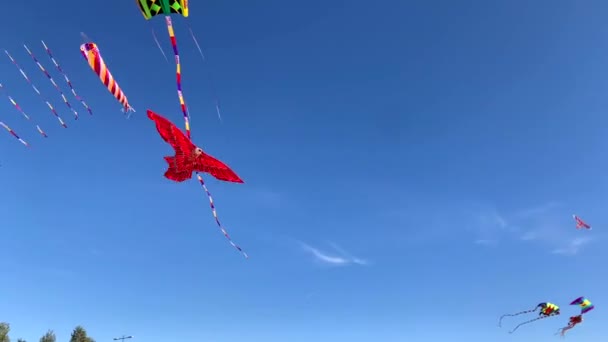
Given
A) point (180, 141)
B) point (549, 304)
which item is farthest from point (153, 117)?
point (549, 304)

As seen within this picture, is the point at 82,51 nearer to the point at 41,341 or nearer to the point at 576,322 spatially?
the point at 576,322

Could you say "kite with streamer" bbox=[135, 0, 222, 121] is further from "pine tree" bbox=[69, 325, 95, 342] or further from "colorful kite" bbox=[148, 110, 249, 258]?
"pine tree" bbox=[69, 325, 95, 342]

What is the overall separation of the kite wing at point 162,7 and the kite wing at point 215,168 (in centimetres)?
483

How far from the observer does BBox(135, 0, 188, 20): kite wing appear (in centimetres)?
1292

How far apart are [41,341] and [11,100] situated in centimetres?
9195

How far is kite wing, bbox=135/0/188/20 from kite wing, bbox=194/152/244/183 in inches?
190

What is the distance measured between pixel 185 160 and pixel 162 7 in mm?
5484

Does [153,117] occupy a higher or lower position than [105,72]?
lower

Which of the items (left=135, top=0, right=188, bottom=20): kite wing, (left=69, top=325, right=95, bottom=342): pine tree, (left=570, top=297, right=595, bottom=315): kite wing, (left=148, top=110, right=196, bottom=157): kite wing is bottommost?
(left=148, top=110, right=196, bottom=157): kite wing

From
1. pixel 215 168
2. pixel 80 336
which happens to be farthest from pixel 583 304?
pixel 80 336

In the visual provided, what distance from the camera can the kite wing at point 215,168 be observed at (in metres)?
16.7

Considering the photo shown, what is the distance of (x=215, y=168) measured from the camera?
17016mm

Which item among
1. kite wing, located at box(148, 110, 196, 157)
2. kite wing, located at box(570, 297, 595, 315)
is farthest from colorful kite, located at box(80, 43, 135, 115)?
kite wing, located at box(570, 297, 595, 315)

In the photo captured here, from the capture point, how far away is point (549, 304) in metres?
39.9
